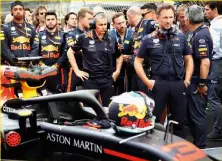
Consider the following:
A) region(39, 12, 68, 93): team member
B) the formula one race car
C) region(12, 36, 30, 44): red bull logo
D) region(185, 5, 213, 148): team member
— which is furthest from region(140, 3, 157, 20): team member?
the formula one race car

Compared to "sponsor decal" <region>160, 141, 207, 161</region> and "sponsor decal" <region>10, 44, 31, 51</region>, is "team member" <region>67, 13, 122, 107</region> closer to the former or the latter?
"sponsor decal" <region>10, 44, 31, 51</region>

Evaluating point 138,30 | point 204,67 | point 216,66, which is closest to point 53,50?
point 138,30

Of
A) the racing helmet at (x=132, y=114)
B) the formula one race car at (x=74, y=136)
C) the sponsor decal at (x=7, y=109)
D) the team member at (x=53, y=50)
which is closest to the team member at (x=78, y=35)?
the team member at (x=53, y=50)

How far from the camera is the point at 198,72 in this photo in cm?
572

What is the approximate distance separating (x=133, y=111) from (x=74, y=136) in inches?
21.4

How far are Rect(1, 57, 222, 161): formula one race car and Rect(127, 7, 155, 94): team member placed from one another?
7.65 feet

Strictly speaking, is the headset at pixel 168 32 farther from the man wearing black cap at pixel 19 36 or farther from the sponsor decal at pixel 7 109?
the man wearing black cap at pixel 19 36

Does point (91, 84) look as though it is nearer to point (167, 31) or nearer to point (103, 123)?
point (167, 31)

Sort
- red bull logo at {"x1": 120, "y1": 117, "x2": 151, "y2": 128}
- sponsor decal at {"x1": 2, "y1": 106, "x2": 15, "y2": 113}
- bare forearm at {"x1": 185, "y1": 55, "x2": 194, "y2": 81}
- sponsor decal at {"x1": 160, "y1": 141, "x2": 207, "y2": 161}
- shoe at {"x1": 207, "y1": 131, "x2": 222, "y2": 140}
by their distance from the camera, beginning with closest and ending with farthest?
1. sponsor decal at {"x1": 160, "y1": 141, "x2": 207, "y2": 161}
2. red bull logo at {"x1": 120, "y1": 117, "x2": 151, "y2": 128}
3. sponsor decal at {"x1": 2, "y1": 106, "x2": 15, "y2": 113}
4. bare forearm at {"x1": 185, "y1": 55, "x2": 194, "y2": 81}
5. shoe at {"x1": 207, "y1": 131, "x2": 222, "y2": 140}

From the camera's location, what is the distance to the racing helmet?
373 cm

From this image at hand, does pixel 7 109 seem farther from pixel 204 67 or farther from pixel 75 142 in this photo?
pixel 204 67

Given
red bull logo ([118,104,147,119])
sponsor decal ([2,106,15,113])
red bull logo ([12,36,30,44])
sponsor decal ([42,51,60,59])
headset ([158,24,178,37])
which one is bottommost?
sponsor decal ([2,106,15,113])

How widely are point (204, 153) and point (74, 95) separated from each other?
4.05 feet

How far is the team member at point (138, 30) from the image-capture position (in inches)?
262
